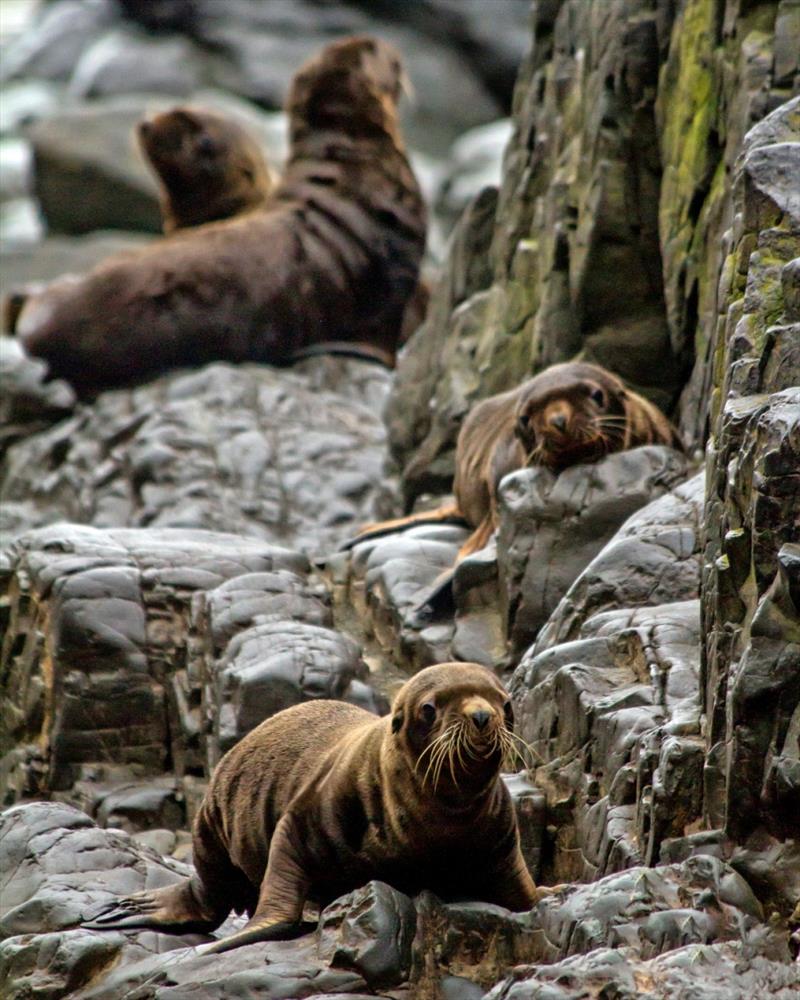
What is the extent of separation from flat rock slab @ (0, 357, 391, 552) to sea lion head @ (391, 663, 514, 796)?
7298 mm

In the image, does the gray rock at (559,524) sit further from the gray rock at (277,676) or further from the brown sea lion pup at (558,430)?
the gray rock at (277,676)

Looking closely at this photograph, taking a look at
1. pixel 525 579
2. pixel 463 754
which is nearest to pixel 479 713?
pixel 463 754

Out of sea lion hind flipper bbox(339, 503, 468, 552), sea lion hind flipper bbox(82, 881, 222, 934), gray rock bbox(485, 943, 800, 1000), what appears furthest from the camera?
sea lion hind flipper bbox(339, 503, 468, 552)

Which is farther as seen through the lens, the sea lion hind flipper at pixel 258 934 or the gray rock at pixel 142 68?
the gray rock at pixel 142 68

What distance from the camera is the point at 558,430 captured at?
8484mm

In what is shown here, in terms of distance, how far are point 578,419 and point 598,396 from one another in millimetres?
238

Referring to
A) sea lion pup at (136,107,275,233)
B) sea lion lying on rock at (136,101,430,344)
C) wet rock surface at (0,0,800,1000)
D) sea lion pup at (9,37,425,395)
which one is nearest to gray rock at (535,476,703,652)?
wet rock surface at (0,0,800,1000)

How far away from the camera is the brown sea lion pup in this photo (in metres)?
8.58

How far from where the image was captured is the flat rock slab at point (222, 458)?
43.2ft

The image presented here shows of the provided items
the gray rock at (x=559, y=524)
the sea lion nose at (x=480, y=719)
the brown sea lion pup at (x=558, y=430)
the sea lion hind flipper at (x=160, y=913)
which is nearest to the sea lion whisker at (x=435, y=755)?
the sea lion nose at (x=480, y=719)

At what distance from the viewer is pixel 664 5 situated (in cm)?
1060

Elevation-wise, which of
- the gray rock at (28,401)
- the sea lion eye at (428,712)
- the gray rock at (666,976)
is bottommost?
the gray rock at (28,401)

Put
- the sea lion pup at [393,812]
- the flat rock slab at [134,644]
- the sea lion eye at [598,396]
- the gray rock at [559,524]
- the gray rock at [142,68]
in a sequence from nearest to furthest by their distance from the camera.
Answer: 1. the sea lion pup at [393,812]
2. the gray rock at [559,524]
3. the sea lion eye at [598,396]
4. the flat rock slab at [134,644]
5. the gray rock at [142,68]

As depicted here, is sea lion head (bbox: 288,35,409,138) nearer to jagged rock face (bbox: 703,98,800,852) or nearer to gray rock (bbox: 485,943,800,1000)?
jagged rock face (bbox: 703,98,800,852)
